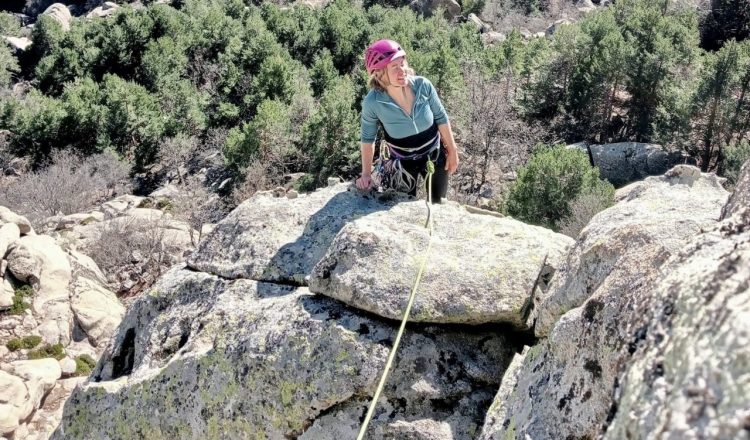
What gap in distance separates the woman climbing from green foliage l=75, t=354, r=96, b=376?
497 centimetres

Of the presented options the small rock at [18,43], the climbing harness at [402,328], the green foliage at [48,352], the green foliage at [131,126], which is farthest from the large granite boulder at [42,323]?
the small rock at [18,43]

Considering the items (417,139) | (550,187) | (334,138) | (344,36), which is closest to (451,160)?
(417,139)

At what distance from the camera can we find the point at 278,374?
9.46ft

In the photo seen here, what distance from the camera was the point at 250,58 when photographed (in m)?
21.1

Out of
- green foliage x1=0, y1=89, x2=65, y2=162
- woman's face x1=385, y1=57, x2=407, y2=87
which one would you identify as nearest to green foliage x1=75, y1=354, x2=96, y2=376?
woman's face x1=385, y1=57, x2=407, y2=87

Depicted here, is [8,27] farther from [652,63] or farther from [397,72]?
[397,72]

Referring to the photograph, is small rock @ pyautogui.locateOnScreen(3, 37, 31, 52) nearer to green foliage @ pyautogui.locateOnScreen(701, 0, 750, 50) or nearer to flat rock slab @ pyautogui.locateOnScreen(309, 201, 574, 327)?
green foliage @ pyautogui.locateOnScreen(701, 0, 750, 50)

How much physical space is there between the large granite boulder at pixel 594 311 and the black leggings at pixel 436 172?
1.34 meters

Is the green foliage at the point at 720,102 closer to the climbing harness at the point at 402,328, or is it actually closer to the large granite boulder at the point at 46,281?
the climbing harness at the point at 402,328

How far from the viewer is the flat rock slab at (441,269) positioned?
2877 millimetres

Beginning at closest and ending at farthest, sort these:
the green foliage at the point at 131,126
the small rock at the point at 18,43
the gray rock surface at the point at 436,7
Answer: the green foliage at the point at 131,126
the small rock at the point at 18,43
the gray rock surface at the point at 436,7

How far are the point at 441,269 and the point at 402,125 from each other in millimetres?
1116

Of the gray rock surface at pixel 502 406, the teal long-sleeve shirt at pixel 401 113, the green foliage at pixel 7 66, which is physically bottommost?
the green foliage at pixel 7 66

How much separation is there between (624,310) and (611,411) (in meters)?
0.70
